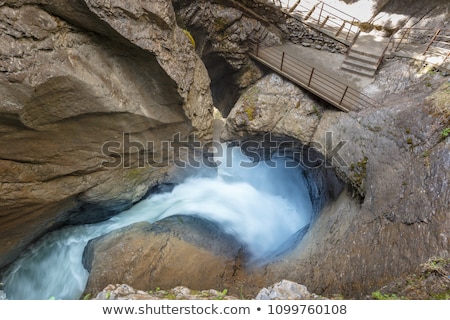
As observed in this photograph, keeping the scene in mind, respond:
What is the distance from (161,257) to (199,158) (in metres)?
4.01

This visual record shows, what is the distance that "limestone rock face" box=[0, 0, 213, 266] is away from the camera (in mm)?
5156

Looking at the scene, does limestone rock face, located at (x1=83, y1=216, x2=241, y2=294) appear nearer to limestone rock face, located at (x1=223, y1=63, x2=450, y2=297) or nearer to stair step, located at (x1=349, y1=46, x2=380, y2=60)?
limestone rock face, located at (x1=223, y1=63, x2=450, y2=297)

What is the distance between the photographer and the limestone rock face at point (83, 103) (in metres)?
5.16

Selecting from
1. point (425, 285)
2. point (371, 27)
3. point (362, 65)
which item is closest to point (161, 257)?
point (425, 285)

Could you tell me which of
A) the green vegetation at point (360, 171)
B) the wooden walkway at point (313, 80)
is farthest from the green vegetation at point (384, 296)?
Result: the wooden walkway at point (313, 80)

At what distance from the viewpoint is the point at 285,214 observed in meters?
11.0

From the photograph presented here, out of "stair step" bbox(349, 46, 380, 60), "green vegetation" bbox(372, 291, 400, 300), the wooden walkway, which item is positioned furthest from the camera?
"stair step" bbox(349, 46, 380, 60)

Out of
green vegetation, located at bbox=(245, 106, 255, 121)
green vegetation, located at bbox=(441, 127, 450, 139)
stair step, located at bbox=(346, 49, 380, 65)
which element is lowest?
green vegetation, located at bbox=(441, 127, 450, 139)

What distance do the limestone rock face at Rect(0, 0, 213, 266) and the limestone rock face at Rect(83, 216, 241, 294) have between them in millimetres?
1633

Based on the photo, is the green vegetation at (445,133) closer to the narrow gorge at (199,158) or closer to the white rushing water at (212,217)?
the narrow gorge at (199,158)

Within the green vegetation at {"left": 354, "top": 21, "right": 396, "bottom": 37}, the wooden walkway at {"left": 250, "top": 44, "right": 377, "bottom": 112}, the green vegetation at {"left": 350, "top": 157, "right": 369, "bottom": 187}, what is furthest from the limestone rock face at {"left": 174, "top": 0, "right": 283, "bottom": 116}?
the green vegetation at {"left": 350, "top": 157, "right": 369, "bottom": 187}

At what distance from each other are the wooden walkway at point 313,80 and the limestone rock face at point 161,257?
592 centimetres
